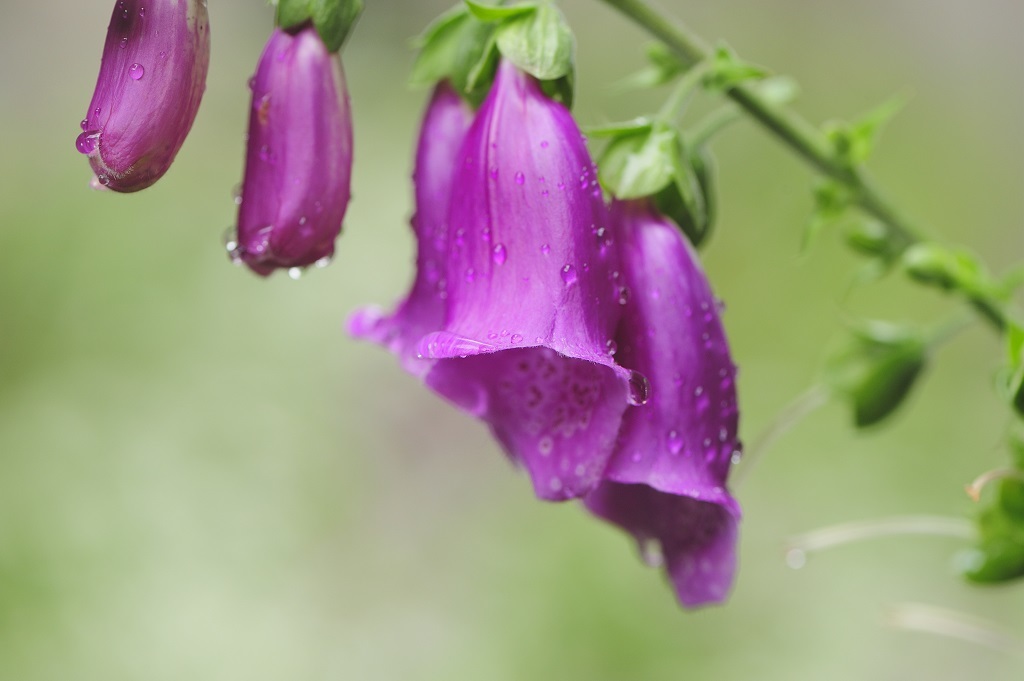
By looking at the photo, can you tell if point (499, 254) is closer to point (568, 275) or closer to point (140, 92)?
point (568, 275)

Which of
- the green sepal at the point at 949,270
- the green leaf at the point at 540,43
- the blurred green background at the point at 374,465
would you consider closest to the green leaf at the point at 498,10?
the green leaf at the point at 540,43

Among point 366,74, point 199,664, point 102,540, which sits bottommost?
point 199,664

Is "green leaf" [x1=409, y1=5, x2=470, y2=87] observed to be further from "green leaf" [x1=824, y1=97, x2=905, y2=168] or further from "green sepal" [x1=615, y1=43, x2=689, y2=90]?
"green leaf" [x1=824, y1=97, x2=905, y2=168]

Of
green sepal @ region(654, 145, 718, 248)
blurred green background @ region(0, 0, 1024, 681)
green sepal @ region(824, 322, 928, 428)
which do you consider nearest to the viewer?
green sepal @ region(654, 145, 718, 248)

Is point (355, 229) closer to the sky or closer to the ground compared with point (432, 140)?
closer to the ground

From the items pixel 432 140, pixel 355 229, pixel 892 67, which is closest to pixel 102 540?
pixel 355 229

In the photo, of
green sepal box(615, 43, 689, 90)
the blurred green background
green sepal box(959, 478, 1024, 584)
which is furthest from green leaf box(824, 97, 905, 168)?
the blurred green background

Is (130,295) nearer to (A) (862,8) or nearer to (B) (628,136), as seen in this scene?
(B) (628,136)
